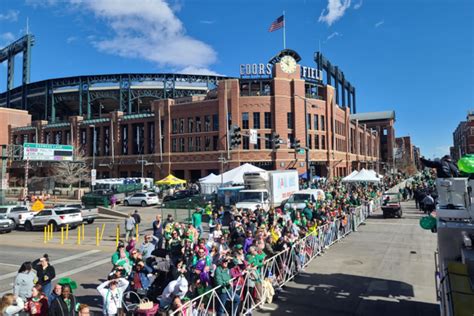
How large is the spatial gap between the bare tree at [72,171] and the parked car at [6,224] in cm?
3328

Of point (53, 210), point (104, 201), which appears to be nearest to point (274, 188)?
point (53, 210)

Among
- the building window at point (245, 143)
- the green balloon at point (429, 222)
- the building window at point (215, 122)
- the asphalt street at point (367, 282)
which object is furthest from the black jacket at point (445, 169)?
the building window at point (215, 122)

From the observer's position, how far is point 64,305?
582 cm

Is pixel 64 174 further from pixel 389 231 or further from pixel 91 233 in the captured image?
pixel 389 231

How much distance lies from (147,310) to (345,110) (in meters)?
66.6

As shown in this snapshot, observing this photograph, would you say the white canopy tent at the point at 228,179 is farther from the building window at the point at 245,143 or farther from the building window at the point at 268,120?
the building window at the point at 268,120

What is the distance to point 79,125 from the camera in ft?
218

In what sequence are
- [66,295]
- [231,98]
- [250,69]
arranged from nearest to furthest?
[66,295] < [231,98] < [250,69]

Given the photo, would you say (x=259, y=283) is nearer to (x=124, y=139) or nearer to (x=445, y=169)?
(x=445, y=169)

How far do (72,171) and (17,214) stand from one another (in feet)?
121

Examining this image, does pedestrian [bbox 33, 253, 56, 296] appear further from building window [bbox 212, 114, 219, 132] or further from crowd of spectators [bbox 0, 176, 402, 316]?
building window [bbox 212, 114, 219, 132]

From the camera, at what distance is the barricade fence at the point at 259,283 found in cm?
678

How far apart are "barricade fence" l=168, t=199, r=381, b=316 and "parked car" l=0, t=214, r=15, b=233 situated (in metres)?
19.4

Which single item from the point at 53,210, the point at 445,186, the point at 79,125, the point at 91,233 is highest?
the point at 79,125
